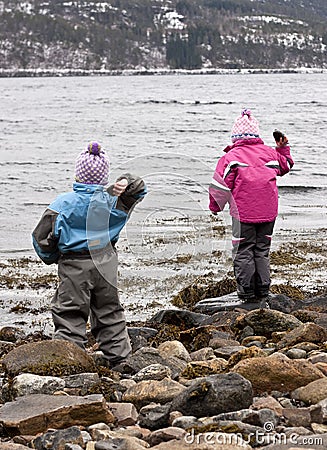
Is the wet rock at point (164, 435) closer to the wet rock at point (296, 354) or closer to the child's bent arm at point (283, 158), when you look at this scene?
the wet rock at point (296, 354)

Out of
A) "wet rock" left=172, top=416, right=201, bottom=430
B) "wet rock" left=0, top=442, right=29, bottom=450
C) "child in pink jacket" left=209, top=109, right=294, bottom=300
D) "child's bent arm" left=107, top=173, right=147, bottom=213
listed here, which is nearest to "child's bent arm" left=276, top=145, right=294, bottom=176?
"child in pink jacket" left=209, top=109, right=294, bottom=300

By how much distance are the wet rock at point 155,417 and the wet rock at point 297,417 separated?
0.63 m

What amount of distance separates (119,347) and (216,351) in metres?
0.77

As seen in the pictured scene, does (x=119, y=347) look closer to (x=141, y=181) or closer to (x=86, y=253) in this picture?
(x=86, y=253)

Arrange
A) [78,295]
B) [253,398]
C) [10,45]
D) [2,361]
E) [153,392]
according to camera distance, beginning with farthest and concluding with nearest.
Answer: [10,45]
[78,295]
[2,361]
[153,392]
[253,398]

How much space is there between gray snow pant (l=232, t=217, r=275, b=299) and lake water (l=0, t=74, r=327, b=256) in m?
1.25

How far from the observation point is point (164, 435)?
395 cm

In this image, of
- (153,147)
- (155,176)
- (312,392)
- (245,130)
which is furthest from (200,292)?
(153,147)

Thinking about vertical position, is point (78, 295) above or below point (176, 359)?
above

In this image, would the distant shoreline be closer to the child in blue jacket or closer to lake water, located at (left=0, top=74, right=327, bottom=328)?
lake water, located at (left=0, top=74, right=327, bottom=328)

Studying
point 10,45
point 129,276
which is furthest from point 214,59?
point 129,276

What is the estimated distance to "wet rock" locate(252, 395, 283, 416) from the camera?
436cm

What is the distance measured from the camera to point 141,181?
635 centimetres

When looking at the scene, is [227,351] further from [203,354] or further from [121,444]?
[121,444]
